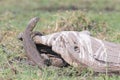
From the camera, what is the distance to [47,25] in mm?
8984

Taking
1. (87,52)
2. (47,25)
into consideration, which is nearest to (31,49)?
(87,52)

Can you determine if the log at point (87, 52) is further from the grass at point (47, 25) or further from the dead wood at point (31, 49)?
the dead wood at point (31, 49)

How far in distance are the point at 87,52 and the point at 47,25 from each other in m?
2.52

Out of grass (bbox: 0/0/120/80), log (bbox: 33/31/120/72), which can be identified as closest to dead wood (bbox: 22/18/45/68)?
grass (bbox: 0/0/120/80)

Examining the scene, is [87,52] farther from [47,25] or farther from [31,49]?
[47,25]

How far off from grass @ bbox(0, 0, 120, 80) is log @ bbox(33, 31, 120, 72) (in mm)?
113

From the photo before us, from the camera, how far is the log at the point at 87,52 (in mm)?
6479

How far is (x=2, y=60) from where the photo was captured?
6922 millimetres

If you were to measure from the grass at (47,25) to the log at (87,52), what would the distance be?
0.37ft

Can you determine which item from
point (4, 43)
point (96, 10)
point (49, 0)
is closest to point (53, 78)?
point (4, 43)

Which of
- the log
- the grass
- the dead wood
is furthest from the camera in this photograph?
the dead wood

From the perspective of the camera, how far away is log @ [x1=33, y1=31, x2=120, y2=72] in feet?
21.3

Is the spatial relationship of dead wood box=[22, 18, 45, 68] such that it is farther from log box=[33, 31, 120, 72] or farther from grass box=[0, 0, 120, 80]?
log box=[33, 31, 120, 72]

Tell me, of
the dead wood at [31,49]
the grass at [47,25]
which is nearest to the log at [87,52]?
the grass at [47,25]
